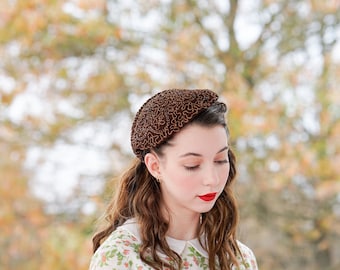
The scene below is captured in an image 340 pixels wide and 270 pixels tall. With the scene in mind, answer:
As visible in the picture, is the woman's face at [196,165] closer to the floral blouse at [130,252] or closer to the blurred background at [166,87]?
the floral blouse at [130,252]

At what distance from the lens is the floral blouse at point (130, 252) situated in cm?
187

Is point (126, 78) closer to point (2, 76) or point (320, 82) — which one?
point (2, 76)

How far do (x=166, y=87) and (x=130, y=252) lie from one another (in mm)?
2921

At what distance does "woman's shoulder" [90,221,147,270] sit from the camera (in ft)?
6.10

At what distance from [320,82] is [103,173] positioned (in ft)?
4.53

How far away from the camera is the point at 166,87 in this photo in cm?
477

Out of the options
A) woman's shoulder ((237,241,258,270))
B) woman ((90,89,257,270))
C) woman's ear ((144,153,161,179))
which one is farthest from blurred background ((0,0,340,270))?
woman's ear ((144,153,161,179))

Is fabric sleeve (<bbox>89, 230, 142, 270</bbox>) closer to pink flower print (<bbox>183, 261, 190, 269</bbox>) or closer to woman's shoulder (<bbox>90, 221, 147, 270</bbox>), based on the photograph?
woman's shoulder (<bbox>90, 221, 147, 270</bbox>)

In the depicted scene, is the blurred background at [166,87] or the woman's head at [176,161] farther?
the blurred background at [166,87]

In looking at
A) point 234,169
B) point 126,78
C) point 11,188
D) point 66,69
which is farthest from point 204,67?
point 234,169

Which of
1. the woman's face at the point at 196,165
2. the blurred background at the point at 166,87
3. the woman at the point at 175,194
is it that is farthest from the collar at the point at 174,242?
the blurred background at the point at 166,87

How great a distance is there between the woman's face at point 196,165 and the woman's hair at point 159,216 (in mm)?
30

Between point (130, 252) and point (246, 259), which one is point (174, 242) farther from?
point (246, 259)

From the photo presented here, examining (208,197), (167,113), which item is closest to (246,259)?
(208,197)
